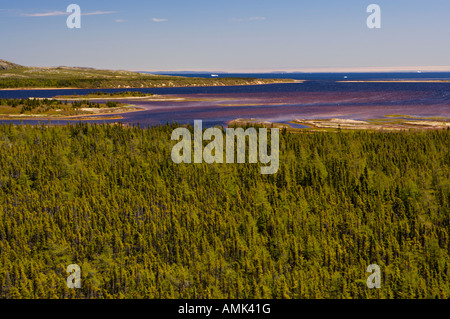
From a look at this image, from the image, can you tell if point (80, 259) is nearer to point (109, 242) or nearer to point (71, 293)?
point (109, 242)

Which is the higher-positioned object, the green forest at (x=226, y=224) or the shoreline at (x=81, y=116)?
the shoreline at (x=81, y=116)

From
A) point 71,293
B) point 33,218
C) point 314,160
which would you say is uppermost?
point 314,160

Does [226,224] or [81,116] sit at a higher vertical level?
[81,116]

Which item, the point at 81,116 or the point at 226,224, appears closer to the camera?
the point at 226,224

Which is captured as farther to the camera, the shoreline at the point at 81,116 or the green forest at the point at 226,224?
the shoreline at the point at 81,116

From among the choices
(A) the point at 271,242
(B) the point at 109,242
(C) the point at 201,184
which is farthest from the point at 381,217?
(B) the point at 109,242

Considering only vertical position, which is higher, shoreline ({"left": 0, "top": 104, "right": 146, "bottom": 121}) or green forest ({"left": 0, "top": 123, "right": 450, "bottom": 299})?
shoreline ({"left": 0, "top": 104, "right": 146, "bottom": 121})

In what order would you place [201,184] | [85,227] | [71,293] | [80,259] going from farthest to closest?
1. [201,184]
2. [85,227]
3. [80,259]
4. [71,293]
